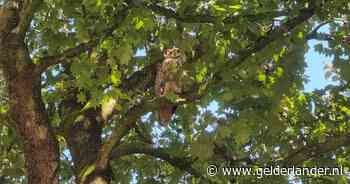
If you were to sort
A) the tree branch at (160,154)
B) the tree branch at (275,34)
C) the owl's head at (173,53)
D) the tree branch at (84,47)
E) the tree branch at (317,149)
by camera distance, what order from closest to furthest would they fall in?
the tree branch at (275,34) → the tree branch at (84,47) → the tree branch at (317,149) → the owl's head at (173,53) → the tree branch at (160,154)

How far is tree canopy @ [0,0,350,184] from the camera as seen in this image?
709cm

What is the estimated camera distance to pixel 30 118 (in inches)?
313

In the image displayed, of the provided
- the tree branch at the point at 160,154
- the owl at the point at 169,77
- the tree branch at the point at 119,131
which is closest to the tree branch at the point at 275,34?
the owl at the point at 169,77

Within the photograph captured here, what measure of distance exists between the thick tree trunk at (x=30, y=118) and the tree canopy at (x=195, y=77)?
0.01 metres

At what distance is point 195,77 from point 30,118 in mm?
2286

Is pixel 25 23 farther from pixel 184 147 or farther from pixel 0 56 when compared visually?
pixel 184 147

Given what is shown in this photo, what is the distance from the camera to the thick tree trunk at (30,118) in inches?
311

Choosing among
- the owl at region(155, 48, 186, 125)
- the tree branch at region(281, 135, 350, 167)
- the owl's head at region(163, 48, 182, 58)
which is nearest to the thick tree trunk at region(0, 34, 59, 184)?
the owl at region(155, 48, 186, 125)

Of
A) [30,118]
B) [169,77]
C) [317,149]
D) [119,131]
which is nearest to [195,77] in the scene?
[169,77]

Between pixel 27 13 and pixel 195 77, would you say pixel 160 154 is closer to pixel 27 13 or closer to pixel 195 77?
pixel 195 77

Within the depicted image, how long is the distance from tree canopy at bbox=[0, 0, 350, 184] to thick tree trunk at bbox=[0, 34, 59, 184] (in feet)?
0.04

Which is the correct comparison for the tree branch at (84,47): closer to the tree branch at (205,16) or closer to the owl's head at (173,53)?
the tree branch at (205,16)

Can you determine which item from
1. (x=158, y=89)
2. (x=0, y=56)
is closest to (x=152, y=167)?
(x=158, y=89)

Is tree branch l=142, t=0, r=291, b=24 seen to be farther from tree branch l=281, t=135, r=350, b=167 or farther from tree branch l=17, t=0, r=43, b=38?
tree branch l=281, t=135, r=350, b=167
